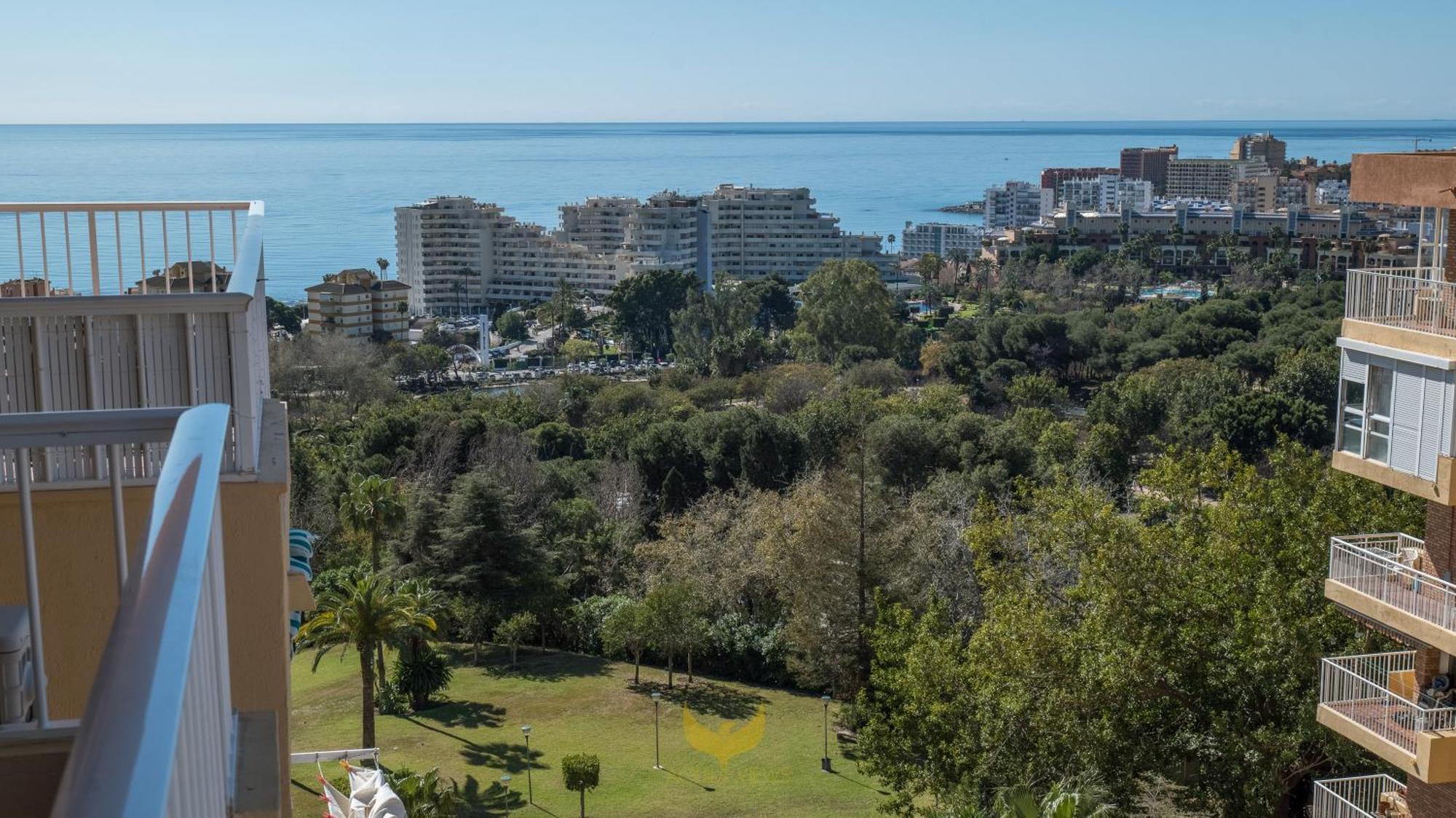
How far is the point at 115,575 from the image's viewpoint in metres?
3.73

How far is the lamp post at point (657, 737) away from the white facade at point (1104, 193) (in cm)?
12006

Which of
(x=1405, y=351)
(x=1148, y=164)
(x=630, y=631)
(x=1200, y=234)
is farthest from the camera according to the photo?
(x=1148, y=164)

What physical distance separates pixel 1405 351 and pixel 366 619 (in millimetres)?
11095

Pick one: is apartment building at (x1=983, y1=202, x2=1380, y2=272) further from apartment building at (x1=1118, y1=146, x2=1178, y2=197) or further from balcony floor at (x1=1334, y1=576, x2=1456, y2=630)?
balcony floor at (x1=1334, y1=576, x2=1456, y2=630)

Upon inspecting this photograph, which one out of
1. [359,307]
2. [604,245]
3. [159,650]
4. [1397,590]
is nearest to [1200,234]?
[604,245]

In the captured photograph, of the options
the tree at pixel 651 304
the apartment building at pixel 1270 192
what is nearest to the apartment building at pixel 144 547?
Result: the tree at pixel 651 304

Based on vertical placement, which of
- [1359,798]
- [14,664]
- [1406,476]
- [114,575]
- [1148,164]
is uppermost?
[1148,164]

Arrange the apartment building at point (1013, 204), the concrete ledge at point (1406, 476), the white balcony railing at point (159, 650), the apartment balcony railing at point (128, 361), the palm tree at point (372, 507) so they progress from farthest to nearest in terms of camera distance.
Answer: the apartment building at point (1013, 204)
the palm tree at point (372, 507)
the concrete ledge at point (1406, 476)
the apartment balcony railing at point (128, 361)
the white balcony railing at point (159, 650)

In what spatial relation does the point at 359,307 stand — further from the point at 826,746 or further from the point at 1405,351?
the point at 1405,351

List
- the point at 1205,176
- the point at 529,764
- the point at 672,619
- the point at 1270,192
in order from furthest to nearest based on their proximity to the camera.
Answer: the point at 1205,176, the point at 1270,192, the point at 672,619, the point at 529,764

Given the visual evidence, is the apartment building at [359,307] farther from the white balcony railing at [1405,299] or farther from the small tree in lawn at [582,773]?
the white balcony railing at [1405,299]

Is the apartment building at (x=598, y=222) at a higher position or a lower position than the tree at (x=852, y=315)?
higher

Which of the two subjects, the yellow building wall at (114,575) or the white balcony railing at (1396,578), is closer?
the yellow building wall at (114,575)

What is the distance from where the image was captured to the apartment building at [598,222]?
9706cm
